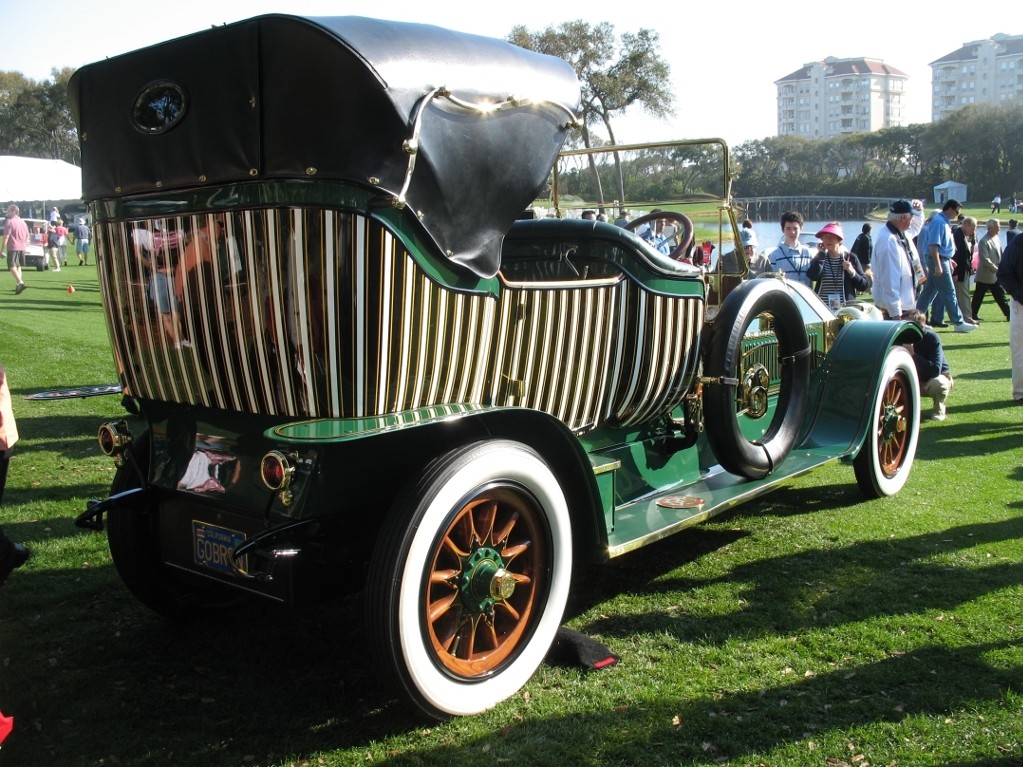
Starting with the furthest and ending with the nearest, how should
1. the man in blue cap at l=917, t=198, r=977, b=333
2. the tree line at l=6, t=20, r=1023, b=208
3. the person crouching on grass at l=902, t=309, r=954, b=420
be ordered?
1. the tree line at l=6, t=20, r=1023, b=208
2. the man in blue cap at l=917, t=198, r=977, b=333
3. the person crouching on grass at l=902, t=309, r=954, b=420

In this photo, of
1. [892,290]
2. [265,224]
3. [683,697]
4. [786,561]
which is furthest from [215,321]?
[892,290]

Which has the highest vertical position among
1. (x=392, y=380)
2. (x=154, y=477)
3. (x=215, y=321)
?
(x=215, y=321)

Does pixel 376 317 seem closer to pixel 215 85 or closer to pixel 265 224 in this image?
pixel 265 224

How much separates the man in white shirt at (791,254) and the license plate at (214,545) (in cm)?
586

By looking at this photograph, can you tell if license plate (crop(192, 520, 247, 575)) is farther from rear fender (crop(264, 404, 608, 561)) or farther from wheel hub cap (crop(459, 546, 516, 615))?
wheel hub cap (crop(459, 546, 516, 615))

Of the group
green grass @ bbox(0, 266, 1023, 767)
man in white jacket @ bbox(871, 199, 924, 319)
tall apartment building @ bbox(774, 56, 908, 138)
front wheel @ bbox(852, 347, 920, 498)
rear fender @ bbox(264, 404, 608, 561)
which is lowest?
green grass @ bbox(0, 266, 1023, 767)

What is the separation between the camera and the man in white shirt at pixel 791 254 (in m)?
7.82

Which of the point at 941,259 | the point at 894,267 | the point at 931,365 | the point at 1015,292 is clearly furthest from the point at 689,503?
the point at 941,259

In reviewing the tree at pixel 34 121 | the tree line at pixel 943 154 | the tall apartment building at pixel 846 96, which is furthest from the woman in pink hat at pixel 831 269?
the tall apartment building at pixel 846 96

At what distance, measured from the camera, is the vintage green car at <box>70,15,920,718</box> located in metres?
2.66

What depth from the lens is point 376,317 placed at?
106 inches

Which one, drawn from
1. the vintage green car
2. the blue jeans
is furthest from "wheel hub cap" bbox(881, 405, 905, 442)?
the blue jeans

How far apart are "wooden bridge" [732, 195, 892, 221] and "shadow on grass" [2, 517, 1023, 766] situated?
2.29 metres

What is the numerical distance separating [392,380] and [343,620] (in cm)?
146
